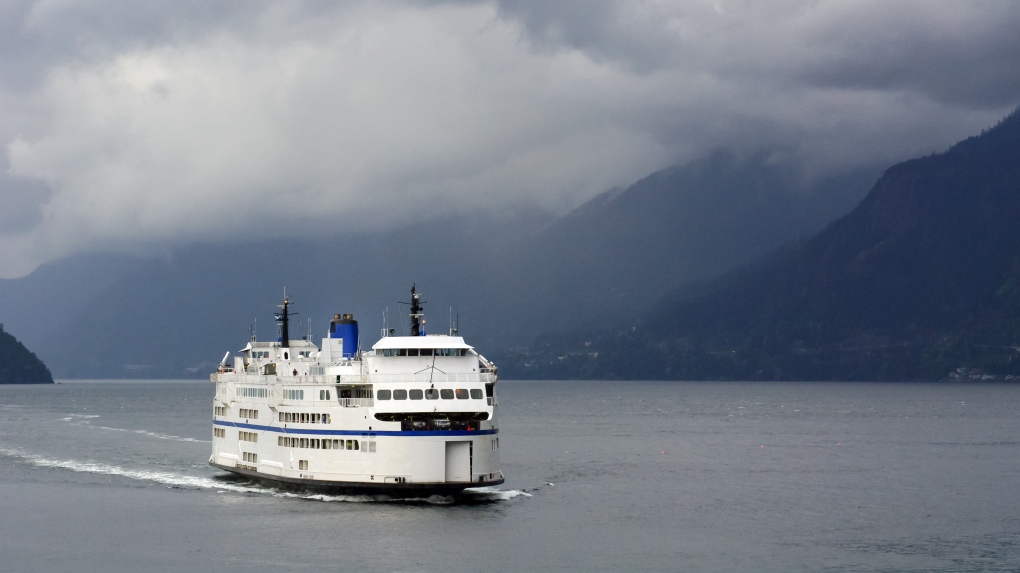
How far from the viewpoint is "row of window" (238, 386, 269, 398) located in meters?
69.4

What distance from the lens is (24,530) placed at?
196 feet

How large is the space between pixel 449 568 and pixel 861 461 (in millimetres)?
54080

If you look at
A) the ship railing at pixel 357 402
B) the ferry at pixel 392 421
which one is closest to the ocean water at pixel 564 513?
the ferry at pixel 392 421

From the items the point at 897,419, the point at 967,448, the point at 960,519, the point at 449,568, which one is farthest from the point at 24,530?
the point at 897,419

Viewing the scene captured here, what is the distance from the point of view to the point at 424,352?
62125 mm

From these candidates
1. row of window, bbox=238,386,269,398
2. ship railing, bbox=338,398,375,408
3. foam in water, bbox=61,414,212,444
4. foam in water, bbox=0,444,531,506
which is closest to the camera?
ship railing, bbox=338,398,375,408

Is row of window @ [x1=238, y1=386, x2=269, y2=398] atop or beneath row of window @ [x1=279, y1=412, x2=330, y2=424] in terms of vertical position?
atop

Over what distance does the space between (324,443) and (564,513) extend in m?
13.0

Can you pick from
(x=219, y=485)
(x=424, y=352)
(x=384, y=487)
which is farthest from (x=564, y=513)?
(x=219, y=485)

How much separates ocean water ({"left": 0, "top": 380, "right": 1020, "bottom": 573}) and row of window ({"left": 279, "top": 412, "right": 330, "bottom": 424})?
168 inches

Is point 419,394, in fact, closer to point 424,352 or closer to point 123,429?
point 424,352

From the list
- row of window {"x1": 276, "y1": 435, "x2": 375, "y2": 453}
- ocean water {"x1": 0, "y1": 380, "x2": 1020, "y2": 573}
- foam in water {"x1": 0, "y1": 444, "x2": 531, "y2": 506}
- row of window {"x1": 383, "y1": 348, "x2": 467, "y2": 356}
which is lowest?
ocean water {"x1": 0, "y1": 380, "x2": 1020, "y2": 573}

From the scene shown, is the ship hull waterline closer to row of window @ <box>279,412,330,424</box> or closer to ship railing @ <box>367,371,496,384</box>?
row of window @ <box>279,412,330,424</box>

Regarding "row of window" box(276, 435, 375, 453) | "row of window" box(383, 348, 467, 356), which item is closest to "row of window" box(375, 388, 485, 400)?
"row of window" box(383, 348, 467, 356)
